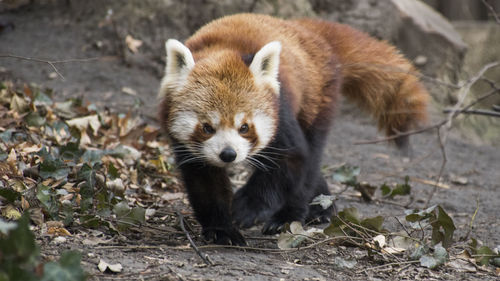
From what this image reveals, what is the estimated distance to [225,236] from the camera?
3.87 metres

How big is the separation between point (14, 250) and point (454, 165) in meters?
6.08

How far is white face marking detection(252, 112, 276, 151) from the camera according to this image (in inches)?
150

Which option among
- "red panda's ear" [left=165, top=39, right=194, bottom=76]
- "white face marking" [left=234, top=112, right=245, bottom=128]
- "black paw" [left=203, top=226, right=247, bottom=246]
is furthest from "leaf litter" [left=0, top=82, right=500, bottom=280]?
"red panda's ear" [left=165, top=39, right=194, bottom=76]

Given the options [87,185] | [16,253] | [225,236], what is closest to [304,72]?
[225,236]

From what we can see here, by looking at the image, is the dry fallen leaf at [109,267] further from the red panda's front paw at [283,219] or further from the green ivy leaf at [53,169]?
the red panda's front paw at [283,219]

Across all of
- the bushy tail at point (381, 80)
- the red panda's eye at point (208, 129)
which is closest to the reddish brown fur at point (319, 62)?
the bushy tail at point (381, 80)

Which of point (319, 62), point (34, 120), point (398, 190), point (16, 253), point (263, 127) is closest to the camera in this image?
point (16, 253)

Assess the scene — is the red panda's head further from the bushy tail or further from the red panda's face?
the bushy tail

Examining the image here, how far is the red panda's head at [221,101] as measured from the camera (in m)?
3.71

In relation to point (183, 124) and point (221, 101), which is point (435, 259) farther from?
point (183, 124)

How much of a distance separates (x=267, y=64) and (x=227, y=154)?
72 cm

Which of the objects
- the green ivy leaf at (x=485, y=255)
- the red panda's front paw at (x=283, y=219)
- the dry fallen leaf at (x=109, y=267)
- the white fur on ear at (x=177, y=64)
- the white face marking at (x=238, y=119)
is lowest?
the red panda's front paw at (x=283, y=219)

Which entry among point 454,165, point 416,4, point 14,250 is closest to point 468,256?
point 14,250

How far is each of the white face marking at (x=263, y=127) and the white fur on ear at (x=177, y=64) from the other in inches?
22.4
